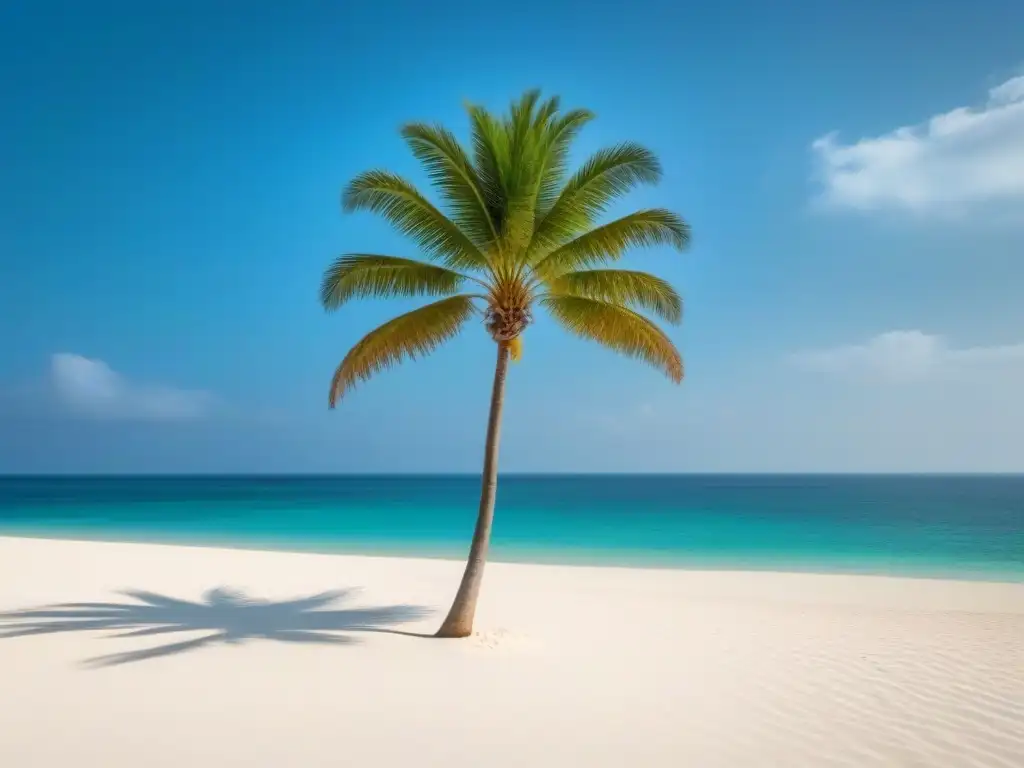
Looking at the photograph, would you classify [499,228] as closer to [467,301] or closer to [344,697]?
[467,301]

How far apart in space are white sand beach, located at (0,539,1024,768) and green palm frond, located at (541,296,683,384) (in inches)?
144

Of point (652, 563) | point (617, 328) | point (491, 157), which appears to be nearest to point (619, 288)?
point (617, 328)

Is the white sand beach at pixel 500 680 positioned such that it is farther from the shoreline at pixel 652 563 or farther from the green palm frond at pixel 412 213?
the shoreline at pixel 652 563

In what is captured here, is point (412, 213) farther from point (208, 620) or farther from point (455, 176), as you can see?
point (208, 620)

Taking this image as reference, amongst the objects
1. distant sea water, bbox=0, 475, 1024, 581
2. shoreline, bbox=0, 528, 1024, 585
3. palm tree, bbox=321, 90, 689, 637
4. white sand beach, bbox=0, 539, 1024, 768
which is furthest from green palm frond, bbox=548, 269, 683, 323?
distant sea water, bbox=0, 475, 1024, 581

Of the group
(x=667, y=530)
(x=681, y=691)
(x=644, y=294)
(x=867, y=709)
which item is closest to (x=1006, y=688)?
(x=867, y=709)

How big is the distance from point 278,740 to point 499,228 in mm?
5917

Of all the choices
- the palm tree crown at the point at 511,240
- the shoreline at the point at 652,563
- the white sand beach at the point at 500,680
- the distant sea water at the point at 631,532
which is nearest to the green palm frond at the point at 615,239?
the palm tree crown at the point at 511,240

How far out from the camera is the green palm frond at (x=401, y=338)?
29.2 feet

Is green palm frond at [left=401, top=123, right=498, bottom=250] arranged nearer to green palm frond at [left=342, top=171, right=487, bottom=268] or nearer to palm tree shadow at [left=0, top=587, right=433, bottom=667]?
green palm frond at [left=342, top=171, right=487, bottom=268]

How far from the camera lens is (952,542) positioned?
1176 inches

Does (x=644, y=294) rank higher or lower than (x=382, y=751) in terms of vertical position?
higher

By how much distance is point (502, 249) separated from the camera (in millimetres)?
8641

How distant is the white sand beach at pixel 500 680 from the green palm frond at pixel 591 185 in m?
5.09
